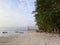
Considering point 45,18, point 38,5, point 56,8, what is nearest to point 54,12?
point 56,8

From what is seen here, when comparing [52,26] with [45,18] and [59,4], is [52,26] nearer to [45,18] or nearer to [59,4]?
[45,18]

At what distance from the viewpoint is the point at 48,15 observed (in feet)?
118

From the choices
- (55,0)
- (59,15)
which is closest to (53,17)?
(59,15)

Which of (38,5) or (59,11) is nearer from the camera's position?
(59,11)

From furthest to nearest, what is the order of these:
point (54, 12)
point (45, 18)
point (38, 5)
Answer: point (38, 5) → point (45, 18) → point (54, 12)

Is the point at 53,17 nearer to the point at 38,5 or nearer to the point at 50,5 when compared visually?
the point at 50,5

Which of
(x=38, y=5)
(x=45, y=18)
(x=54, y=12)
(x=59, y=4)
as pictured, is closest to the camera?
(x=59, y=4)

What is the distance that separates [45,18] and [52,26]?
2.46 m

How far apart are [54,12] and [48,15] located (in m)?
1.69

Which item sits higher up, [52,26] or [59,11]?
[59,11]

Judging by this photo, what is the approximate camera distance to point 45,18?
3753cm

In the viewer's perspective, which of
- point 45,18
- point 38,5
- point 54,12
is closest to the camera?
point 54,12

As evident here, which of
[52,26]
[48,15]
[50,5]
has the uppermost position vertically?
[50,5]

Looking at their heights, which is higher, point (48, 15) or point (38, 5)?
point (38, 5)
